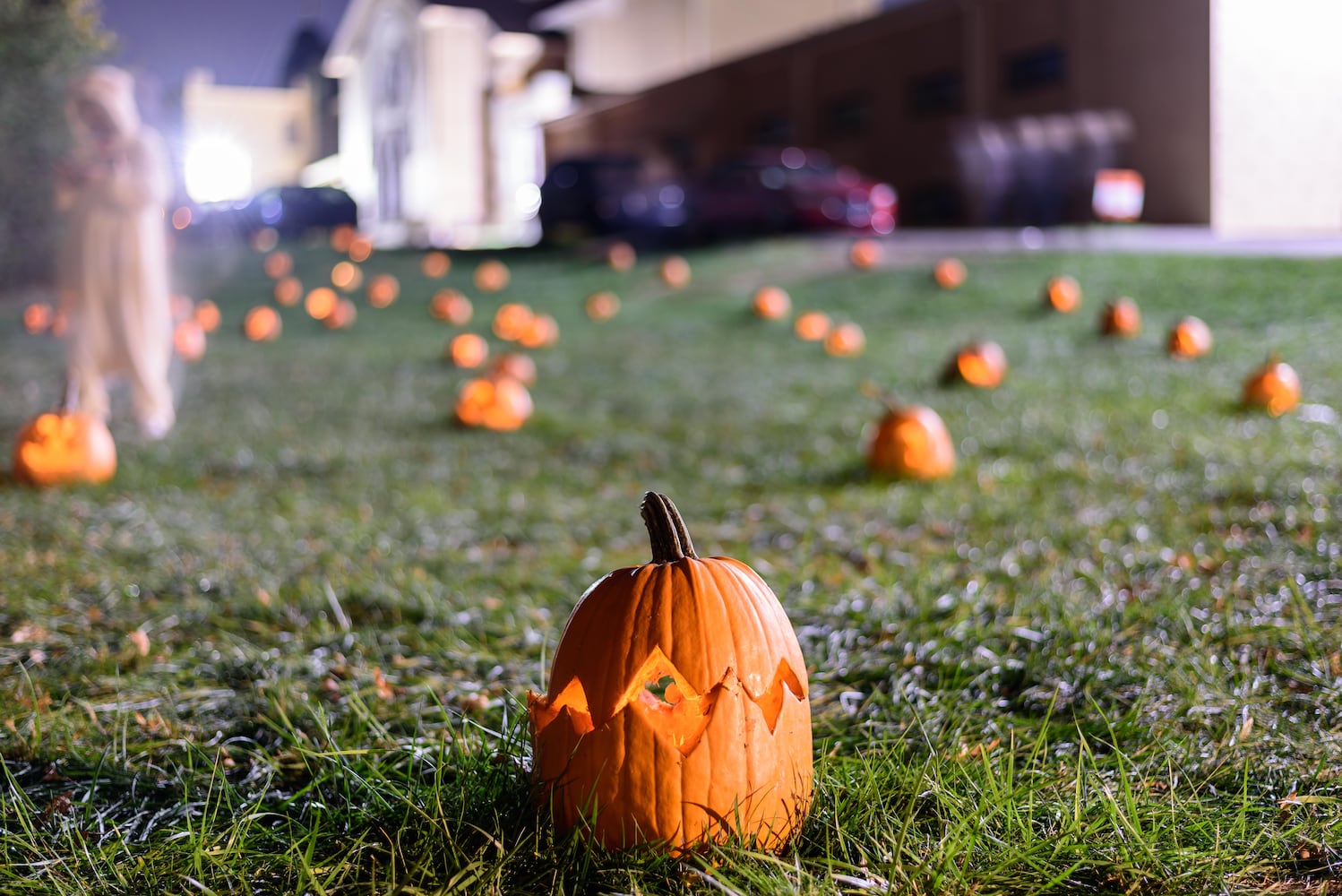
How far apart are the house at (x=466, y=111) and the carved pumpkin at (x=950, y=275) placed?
2537 cm

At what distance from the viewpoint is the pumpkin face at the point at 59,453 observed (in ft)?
15.7

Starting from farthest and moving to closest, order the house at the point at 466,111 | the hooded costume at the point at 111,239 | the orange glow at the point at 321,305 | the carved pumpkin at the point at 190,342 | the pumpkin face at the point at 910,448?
the house at the point at 466,111
the orange glow at the point at 321,305
the carved pumpkin at the point at 190,342
the hooded costume at the point at 111,239
the pumpkin face at the point at 910,448

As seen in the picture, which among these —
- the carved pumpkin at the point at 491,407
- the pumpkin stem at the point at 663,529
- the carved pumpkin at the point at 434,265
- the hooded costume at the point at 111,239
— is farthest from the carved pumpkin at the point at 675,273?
the pumpkin stem at the point at 663,529

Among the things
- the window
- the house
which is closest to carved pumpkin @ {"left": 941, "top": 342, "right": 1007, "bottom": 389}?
the window

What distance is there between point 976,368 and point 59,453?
191 inches

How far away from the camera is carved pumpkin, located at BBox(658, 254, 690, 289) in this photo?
1494 cm

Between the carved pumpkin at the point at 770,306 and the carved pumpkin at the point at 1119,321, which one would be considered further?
the carved pumpkin at the point at 770,306

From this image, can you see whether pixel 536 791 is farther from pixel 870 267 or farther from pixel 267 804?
pixel 870 267

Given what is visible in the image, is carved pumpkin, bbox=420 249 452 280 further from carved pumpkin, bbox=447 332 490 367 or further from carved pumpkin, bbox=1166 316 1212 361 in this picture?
carved pumpkin, bbox=1166 316 1212 361

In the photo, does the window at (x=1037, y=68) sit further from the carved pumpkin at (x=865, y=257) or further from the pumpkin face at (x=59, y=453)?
the pumpkin face at (x=59, y=453)

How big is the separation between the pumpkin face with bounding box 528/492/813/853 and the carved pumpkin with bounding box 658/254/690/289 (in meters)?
13.3

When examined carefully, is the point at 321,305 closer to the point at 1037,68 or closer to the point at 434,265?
the point at 434,265

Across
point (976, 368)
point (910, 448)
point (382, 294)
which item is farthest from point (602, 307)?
Result: point (910, 448)

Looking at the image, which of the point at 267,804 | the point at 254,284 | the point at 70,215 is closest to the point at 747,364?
the point at 70,215
